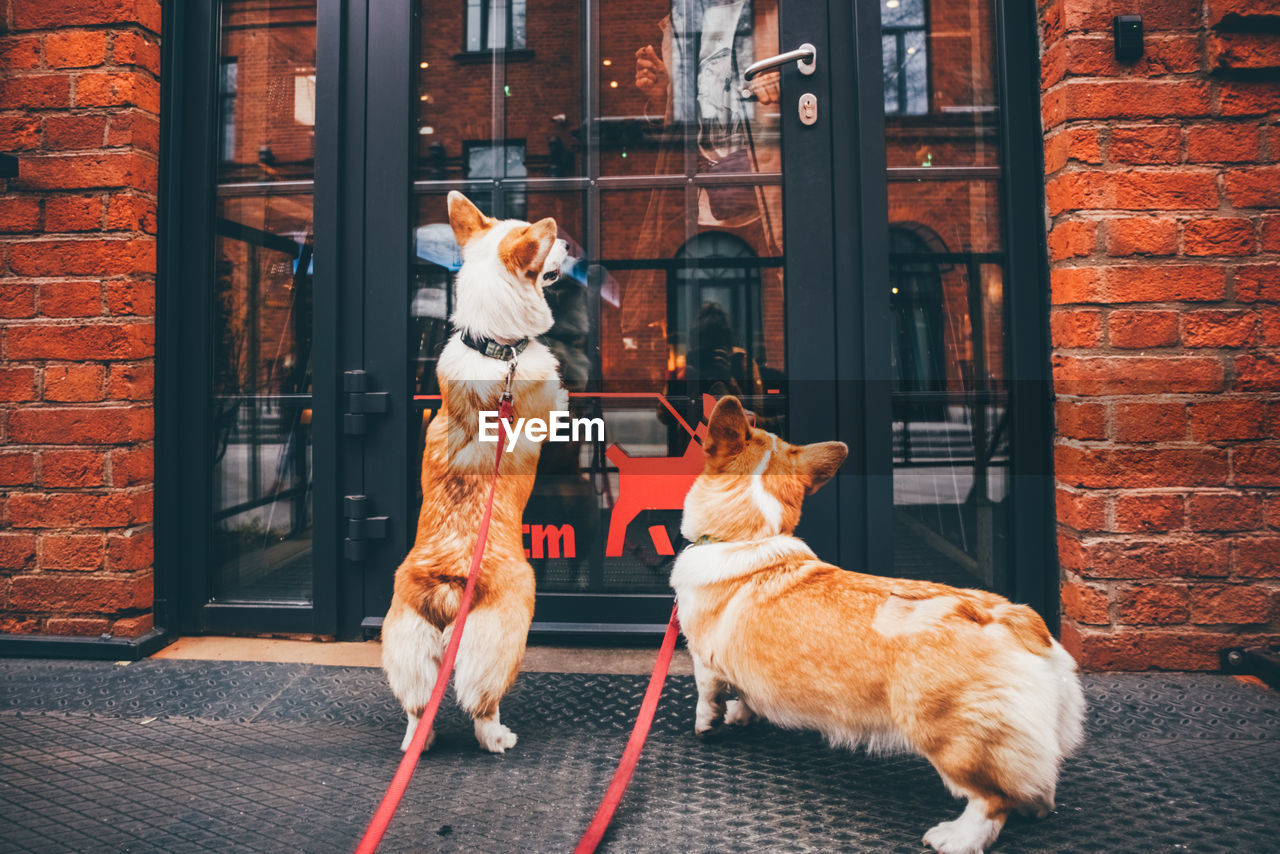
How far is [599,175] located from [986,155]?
1458 millimetres

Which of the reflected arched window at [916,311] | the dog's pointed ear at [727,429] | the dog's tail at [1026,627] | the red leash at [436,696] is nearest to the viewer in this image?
the red leash at [436,696]

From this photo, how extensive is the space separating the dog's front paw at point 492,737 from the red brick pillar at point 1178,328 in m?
1.94

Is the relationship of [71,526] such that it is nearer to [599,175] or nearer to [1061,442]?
[599,175]

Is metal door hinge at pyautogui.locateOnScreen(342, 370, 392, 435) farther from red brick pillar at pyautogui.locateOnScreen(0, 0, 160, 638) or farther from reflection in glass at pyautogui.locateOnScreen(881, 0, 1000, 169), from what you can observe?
reflection in glass at pyautogui.locateOnScreen(881, 0, 1000, 169)

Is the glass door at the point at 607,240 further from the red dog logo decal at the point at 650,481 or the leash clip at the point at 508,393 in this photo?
the leash clip at the point at 508,393

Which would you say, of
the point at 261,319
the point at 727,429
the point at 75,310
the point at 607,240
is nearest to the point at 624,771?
the point at 727,429

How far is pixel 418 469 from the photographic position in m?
2.71

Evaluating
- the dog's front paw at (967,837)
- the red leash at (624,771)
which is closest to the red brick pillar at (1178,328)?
the dog's front paw at (967,837)

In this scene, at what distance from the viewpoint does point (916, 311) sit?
2.65 meters

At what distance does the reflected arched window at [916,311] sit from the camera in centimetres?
263

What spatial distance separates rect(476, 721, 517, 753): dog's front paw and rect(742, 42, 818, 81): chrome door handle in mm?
2355

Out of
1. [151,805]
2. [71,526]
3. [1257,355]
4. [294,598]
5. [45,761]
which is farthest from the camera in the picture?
[294,598]

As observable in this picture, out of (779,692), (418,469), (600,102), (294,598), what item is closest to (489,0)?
(600,102)

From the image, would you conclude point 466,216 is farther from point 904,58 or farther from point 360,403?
point 904,58
